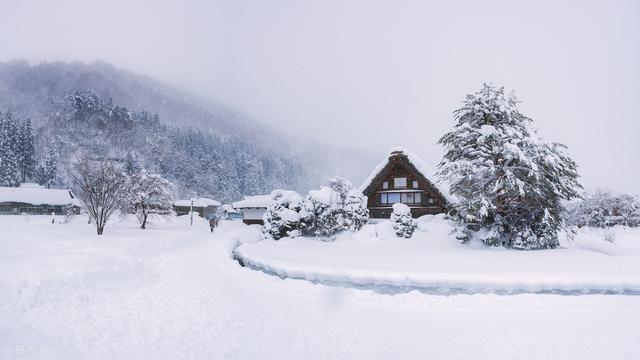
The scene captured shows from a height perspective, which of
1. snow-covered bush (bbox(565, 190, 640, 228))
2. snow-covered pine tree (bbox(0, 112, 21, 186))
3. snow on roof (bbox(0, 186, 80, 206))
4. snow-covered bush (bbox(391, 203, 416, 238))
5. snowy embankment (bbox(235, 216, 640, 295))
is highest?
snow-covered pine tree (bbox(0, 112, 21, 186))

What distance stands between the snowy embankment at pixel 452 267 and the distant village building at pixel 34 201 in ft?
198

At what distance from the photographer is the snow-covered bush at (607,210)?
47406 millimetres

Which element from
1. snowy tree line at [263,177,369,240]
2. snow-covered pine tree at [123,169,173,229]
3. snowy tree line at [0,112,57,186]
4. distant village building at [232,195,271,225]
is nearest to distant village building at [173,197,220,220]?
distant village building at [232,195,271,225]

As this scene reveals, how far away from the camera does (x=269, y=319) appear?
10.9 meters

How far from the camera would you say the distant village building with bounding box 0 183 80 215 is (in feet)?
221

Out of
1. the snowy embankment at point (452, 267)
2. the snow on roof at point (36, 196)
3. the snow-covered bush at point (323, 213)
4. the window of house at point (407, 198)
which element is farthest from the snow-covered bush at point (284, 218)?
the snow on roof at point (36, 196)

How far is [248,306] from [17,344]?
5864 mm

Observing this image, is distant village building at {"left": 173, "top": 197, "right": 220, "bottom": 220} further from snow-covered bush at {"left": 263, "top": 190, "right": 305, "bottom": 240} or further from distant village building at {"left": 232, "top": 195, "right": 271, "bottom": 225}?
snow-covered bush at {"left": 263, "top": 190, "right": 305, "bottom": 240}

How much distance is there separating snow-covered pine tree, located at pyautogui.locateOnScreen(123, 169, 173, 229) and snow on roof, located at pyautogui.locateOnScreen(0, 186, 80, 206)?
28226 mm

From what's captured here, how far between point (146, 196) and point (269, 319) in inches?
1756

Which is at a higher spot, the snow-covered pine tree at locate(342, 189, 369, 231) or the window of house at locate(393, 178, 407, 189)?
the window of house at locate(393, 178, 407, 189)

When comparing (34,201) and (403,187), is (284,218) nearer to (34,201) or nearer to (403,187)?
(403,187)

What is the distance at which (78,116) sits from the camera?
14150 cm

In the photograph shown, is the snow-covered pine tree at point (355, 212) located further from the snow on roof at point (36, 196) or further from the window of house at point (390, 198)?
the snow on roof at point (36, 196)
